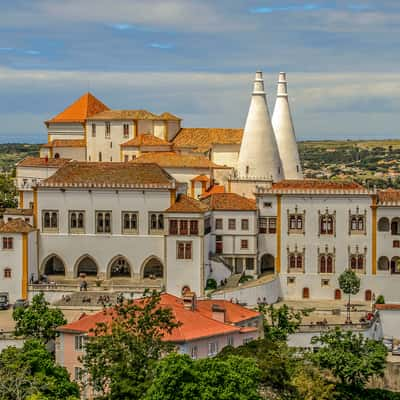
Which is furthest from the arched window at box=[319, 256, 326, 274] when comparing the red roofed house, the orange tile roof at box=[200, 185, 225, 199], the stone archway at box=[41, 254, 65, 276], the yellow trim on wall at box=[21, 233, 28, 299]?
the yellow trim on wall at box=[21, 233, 28, 299]

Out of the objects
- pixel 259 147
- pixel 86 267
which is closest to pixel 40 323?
pixel 86 267

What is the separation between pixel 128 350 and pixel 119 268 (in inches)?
1040

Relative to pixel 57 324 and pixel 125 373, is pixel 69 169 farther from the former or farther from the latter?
pixel 125 373

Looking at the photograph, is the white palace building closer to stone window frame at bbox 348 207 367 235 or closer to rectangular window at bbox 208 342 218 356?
stone window frame at bbox 348 207 367 235

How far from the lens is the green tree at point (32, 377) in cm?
4284

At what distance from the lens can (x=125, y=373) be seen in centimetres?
4406

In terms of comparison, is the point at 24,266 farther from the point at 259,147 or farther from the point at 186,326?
the point at 186,326

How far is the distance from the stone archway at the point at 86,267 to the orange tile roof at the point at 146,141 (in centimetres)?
1282

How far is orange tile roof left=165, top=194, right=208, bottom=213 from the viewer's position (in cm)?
6788

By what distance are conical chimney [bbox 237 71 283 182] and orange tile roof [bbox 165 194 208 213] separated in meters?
7.13

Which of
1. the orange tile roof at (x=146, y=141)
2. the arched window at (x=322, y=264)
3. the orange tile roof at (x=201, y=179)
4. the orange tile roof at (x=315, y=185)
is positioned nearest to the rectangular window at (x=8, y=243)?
the orange tile roof at (x=201, y=179)

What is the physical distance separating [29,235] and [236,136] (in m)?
18.6

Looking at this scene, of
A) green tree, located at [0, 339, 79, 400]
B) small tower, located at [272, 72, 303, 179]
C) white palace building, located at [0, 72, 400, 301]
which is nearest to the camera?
green tree, located at [0, 339, 79, 400]

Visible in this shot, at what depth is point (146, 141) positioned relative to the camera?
82.4 m
